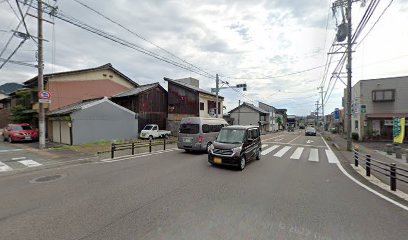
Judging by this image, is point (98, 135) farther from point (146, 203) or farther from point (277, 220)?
point (277, 220)

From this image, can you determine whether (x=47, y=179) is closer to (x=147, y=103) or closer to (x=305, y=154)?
(x=305, y=154)

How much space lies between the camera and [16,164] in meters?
9.03

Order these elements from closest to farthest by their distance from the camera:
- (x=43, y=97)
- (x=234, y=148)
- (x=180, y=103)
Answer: (x=234, y=148) < (x=43, y=97) < (x=180, y=103)

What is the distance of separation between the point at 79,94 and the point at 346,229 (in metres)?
26.4

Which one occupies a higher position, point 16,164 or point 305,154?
point 16,164

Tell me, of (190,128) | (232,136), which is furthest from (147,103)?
(232,136)

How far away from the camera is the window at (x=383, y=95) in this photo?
73.2ft

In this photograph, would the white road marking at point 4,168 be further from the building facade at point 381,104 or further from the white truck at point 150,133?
the building facade at point 381,104

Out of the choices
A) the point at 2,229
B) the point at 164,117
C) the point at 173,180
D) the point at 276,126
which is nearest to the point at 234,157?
the point at 173,180

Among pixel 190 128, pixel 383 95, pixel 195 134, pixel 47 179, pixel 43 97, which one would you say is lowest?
pixel 47 179

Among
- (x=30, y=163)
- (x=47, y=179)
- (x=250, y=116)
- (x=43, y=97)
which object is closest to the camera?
(x=47, y=179)

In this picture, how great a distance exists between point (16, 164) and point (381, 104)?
32.9 metres

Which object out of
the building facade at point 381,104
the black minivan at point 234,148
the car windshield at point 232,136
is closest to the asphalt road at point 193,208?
the black minivan at point 234,148

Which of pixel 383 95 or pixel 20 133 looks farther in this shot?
pixel 383 95
